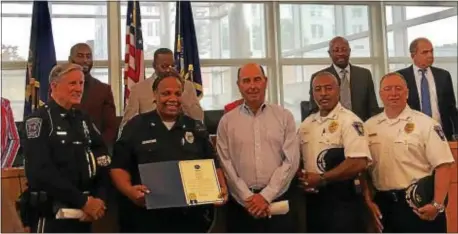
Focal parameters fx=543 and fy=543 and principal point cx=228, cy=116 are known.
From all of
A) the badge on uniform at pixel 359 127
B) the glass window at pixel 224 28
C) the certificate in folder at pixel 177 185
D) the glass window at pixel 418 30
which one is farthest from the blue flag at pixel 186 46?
the certificate in folder at pixel 177 185

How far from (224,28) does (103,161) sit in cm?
505

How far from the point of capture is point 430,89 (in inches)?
154

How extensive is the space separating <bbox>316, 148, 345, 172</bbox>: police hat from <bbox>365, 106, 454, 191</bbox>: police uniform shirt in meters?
0.25

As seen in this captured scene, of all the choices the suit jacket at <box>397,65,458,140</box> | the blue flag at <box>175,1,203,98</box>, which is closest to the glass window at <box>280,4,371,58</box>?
the blue flag at <box>175,1,203,98</box>

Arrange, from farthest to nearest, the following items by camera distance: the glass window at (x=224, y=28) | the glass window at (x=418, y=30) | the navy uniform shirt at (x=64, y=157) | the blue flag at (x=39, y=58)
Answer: the glass window at (x=418, y=30)
the glass window at (x=224, y=28)
the blue flag at (x=39, y=58)
the navy uniform shirt at (x=64, y=157)

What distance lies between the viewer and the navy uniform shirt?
241cm

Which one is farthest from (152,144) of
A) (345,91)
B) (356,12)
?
(356,12)

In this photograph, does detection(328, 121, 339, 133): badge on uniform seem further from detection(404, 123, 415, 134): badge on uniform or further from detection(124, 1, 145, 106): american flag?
detection(124, 1, 145, 106): american flag

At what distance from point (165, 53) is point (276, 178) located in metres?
1.31

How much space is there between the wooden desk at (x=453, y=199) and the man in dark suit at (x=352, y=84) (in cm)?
64

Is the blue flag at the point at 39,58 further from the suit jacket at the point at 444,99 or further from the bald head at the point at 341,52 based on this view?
the suit jacket at the point at 444,99

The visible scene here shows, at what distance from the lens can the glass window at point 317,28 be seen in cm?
759

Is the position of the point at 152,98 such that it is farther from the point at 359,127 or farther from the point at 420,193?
the point at 420,193

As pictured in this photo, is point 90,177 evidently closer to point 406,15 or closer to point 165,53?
point 165,53
